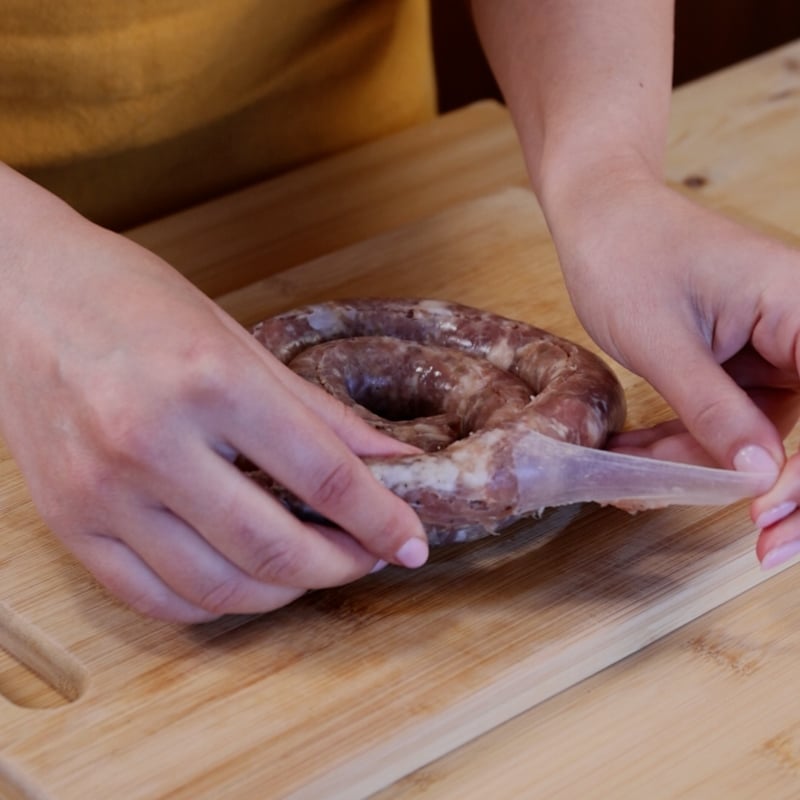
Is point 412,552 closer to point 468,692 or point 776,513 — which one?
point 468,692

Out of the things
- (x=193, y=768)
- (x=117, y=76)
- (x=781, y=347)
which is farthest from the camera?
(x=117, y=76)

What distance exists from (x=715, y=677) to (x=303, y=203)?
1.41 meters

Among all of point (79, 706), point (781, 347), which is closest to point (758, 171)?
point (781, 347)

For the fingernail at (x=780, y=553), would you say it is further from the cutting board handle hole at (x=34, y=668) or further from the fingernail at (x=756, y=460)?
the cutting board handle hole at (x=34, y=668)

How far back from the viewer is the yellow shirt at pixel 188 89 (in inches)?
88.8

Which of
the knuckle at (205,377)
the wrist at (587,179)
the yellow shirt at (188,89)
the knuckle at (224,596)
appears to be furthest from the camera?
the yellow shirt at (188,89)

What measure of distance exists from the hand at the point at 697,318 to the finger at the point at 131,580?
61 centimetres

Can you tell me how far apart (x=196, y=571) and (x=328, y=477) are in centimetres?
18

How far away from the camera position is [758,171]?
2654mm

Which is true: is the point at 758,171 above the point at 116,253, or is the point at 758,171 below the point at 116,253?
Answer: below

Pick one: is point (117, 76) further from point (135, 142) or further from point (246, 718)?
point (246, 718)

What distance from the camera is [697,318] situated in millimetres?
1704

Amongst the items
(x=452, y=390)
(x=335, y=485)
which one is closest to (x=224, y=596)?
(x=335, y=485)

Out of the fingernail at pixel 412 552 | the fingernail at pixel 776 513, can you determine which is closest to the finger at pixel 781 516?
the fingernail at pixel 776 513
